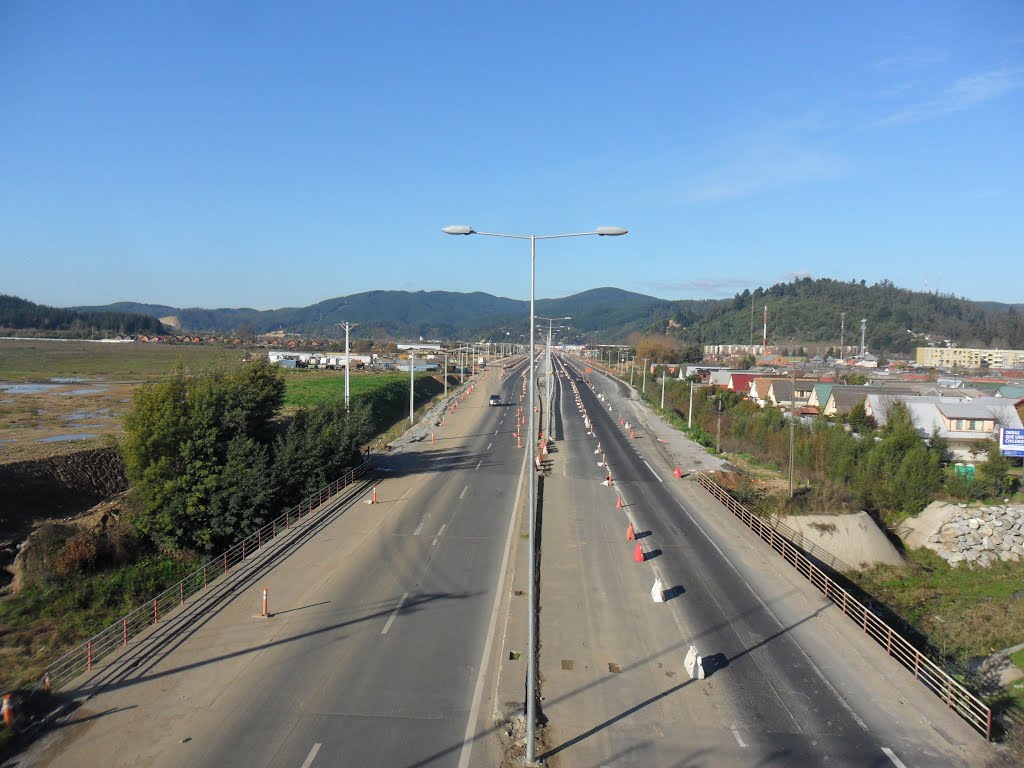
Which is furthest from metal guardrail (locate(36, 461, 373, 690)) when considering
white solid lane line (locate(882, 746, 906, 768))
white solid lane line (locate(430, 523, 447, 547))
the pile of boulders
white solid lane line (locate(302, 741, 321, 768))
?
the pile of boulders

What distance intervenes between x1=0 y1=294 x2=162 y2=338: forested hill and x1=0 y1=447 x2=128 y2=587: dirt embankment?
143 meters

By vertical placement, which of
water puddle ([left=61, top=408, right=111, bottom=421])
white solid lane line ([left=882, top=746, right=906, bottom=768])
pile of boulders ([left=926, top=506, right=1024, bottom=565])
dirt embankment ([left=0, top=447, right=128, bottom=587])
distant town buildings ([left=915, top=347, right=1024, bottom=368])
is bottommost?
pile of boulders ([left=926, top=506, right=1024, bottom=565])

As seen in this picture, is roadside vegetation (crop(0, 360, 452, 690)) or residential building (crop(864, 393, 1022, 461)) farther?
residential building (crop(864, 393, 1022, 461))

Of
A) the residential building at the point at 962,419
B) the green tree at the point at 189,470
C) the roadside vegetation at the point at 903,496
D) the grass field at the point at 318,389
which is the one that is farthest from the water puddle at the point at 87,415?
the residential building at the point at 962,419

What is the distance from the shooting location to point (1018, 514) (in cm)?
3209

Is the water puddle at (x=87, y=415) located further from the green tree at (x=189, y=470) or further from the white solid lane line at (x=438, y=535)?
the white solid lane line at (x=438, y=535)

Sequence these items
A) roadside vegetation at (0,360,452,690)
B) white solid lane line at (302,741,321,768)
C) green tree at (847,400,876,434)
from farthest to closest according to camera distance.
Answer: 1. green tree at (847,400,876,434)
2. roadside vegetation at (0,360,452,690)
3. white solid lane line at (302,741,321,768)

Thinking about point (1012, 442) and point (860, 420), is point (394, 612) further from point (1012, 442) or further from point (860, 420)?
point (860, 420)

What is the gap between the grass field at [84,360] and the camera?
86.0 meters

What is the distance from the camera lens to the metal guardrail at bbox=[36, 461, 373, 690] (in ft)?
40.8

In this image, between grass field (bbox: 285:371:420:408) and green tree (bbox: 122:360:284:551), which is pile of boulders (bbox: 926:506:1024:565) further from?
grass field (bbox: 285:371:420:408)

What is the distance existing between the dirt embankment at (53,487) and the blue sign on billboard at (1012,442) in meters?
44.8

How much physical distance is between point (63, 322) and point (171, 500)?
182096 millimetres

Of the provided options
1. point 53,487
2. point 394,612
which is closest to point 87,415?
point 53,487
